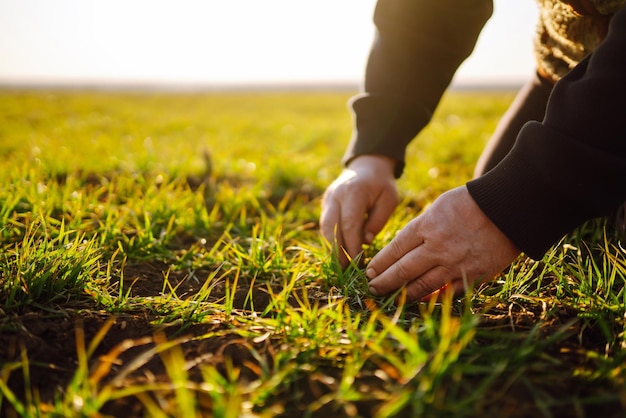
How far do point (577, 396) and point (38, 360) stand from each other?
1.33 m

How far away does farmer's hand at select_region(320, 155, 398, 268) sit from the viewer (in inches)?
76.3

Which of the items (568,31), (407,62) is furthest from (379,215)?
(568,31)

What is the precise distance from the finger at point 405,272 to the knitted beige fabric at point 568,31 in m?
1.15

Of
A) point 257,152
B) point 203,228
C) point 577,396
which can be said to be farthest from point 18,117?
point 577,396

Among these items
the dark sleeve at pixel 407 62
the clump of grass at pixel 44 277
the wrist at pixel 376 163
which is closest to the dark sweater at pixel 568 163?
the wrist at pixel 376 163

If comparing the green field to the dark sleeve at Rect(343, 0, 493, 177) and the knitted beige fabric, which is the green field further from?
the knitted beige fabric

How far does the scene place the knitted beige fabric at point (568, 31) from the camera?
178cm

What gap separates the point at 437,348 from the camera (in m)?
1.10

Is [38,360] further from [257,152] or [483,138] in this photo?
[483,138]

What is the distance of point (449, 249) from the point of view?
4.72 feet

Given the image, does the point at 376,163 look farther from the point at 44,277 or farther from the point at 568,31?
the point at 44,277

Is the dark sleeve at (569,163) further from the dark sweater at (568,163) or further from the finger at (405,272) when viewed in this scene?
the finger at (405,272)

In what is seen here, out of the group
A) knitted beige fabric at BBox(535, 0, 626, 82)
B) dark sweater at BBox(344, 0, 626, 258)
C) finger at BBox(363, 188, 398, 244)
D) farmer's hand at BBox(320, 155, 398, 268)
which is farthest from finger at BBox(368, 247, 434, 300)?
knitted beige fabric at BBox(535, 0, 626, 82)

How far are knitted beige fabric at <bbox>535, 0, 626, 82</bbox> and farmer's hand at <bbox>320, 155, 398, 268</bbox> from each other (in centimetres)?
89
